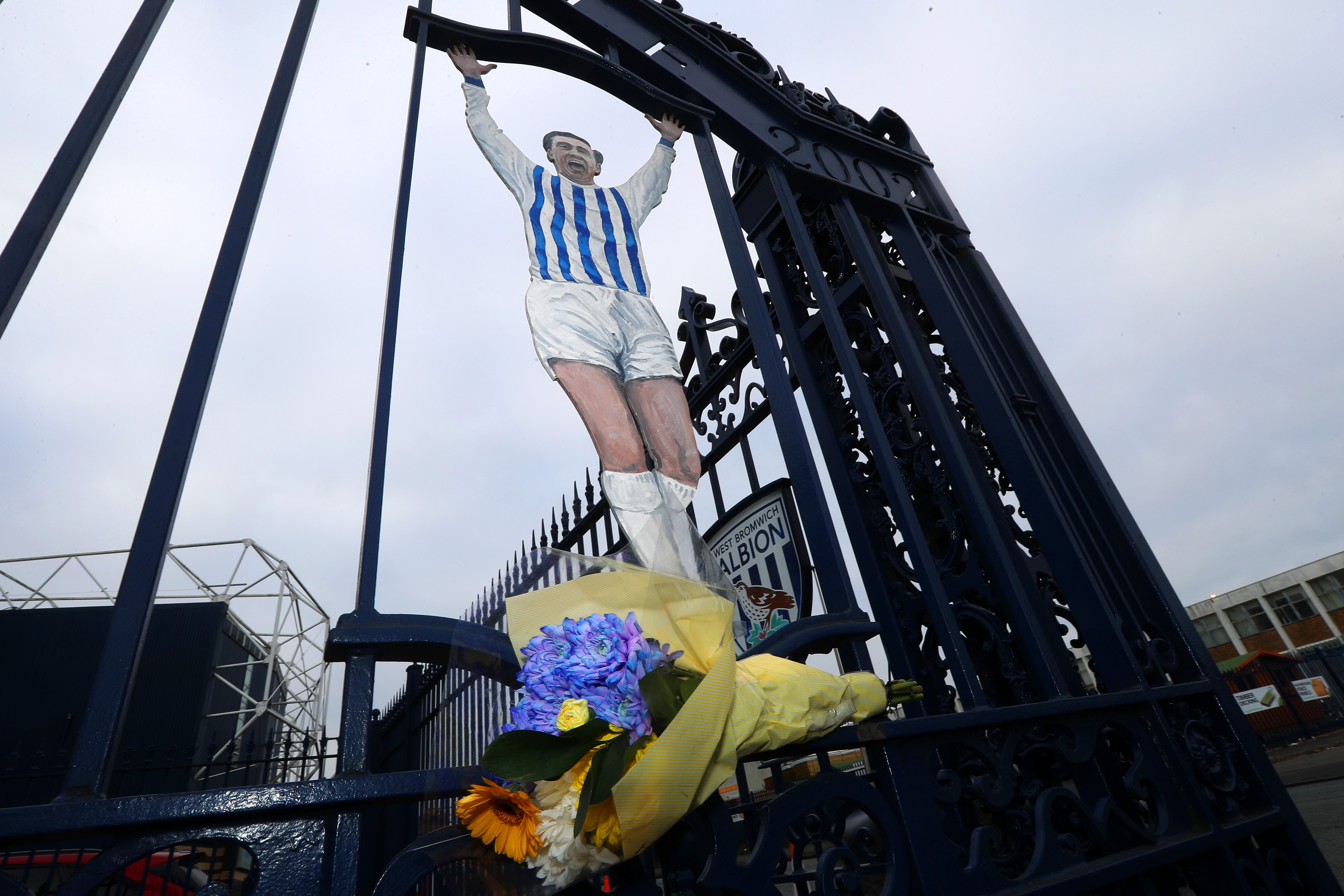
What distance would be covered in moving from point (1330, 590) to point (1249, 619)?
4533 millimetres

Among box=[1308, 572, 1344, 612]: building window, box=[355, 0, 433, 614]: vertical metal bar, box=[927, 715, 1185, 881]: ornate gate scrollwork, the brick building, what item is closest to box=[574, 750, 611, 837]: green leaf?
box=[355, 0, 433, 614]: vertical metal bar

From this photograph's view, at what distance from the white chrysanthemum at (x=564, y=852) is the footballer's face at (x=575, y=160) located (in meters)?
2.82

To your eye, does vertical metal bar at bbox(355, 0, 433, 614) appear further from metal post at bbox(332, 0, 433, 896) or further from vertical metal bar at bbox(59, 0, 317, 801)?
vertical metal bar at bbox(59, 0, 317, 801)

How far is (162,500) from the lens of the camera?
1408 millimetres

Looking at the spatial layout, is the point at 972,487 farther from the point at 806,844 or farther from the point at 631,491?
the point at 806,844

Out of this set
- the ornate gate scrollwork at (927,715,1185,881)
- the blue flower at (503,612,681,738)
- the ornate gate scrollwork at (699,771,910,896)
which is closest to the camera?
the blue flower at (503,612,681,738)

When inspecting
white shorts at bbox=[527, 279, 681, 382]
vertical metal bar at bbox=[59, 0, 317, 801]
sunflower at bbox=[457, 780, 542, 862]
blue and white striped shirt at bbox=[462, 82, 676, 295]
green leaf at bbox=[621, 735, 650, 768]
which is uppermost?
blue and white striped shirt at bbox=[462, 82, 676, 295]

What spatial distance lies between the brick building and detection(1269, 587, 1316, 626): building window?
3 centimetres

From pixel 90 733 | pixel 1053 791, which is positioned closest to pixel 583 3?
pixel 90 733

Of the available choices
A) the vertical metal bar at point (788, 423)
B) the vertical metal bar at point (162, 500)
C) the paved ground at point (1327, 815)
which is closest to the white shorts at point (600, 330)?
the vertical metal bar at point (788, 423)

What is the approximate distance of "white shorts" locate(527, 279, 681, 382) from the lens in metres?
2.64

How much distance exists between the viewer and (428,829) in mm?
1280

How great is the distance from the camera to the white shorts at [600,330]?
8.66 ft

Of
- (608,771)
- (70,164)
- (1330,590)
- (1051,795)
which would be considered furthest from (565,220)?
(1330,590)
